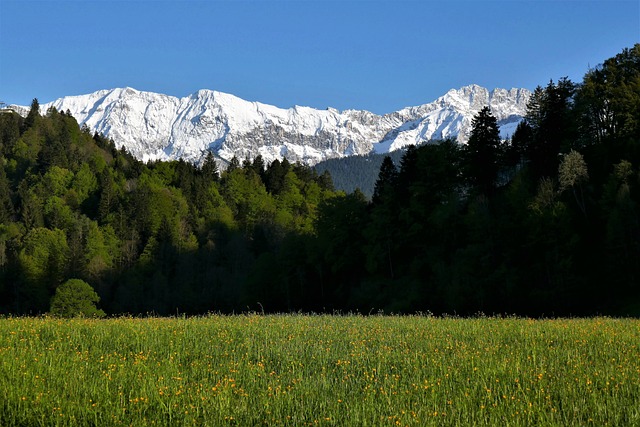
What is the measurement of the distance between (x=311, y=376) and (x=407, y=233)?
57116mm

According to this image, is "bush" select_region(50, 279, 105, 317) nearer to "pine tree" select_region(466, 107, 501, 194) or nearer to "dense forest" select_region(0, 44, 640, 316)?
"dense forest" select_region(0, 44, 640, 316)

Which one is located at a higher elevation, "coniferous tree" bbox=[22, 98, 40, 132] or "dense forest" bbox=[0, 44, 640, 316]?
"coniferous tree" bbox=[22, 98, 40, 132]

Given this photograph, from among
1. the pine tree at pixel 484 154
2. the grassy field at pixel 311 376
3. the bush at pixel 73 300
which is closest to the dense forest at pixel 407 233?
the pine tree at pixel 484 154

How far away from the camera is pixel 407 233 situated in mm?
68750

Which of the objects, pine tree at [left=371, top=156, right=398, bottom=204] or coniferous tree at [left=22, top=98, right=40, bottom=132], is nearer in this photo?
pine tree at [left=371, top=156, right=398, bottom=204]

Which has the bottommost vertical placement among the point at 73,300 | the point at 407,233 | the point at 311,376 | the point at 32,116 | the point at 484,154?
the point at 73,300

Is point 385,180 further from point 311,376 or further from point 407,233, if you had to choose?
point 311,376

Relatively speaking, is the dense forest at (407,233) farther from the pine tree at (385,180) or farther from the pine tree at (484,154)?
the pine tree at (385,180)

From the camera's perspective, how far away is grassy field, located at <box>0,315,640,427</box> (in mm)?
10000

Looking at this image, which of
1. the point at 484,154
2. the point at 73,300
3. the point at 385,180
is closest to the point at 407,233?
the point at 484,154

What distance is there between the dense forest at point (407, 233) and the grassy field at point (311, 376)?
104ft

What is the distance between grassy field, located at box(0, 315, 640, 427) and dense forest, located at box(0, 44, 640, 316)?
31.6 m

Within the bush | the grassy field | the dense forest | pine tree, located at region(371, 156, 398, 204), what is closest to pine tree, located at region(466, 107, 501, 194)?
the dense forest

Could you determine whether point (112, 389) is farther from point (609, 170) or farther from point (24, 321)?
point (609, 170)
